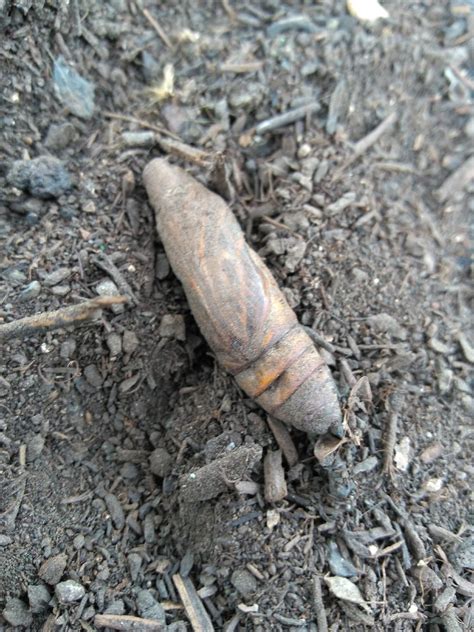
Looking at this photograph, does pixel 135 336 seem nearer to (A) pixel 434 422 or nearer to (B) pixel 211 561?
(B) pixel 211 561

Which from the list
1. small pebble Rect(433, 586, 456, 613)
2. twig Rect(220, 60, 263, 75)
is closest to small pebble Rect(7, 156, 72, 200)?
twig Rect(220, 60, 263, 75)

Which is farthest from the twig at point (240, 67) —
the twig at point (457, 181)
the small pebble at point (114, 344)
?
the small pebble at point (114, 344)

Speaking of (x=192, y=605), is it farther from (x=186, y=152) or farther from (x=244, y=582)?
(x=186, y=152)

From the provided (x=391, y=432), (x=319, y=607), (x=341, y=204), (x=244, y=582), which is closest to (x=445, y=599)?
(x=319, y=607)

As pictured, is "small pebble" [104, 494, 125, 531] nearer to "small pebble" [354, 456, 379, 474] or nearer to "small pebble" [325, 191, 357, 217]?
"small pebble" [354, 456, 379, 474]

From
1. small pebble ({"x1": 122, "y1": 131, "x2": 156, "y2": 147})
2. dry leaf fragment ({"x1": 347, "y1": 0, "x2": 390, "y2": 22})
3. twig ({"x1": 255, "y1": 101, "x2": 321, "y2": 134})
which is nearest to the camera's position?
small pebble ({"x1": 122, "y1": 131, "x2": 156, "y2": 147})

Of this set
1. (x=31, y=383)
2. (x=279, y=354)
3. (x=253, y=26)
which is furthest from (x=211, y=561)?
(x=253, y=26)
